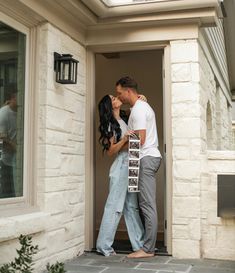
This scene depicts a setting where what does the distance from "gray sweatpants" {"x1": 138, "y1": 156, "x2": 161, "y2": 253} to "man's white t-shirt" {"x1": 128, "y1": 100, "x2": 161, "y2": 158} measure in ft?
0.25

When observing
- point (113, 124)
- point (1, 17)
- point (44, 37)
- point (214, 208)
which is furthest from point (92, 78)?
point (214, 208)

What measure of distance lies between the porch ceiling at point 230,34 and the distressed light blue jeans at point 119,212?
3.58m

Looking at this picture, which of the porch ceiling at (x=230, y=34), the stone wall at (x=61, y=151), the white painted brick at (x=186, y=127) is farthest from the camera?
the porch ceiling at (x=230, y=34)

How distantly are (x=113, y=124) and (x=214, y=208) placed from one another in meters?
1.34

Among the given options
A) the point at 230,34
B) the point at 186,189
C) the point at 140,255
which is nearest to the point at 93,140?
the point at 186,189

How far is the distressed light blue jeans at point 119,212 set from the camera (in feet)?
14.8

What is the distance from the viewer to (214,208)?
450 cm

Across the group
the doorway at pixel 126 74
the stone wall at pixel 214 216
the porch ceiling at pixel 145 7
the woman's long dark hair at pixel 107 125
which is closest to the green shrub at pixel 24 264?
the woman's long dark hair at pixel 107 125

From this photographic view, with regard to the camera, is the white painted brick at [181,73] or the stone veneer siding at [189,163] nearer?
the stone veneer siding at [189,163]

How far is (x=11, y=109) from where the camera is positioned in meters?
3.64

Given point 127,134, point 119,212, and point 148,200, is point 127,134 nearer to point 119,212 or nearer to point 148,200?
point 148,200

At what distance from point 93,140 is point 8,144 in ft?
4.63

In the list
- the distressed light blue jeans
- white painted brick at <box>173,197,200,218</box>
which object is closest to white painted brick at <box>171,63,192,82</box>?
the distressed light blue jeans

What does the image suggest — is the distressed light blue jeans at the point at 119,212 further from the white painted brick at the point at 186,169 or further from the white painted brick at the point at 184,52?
the white painted brick at the point at 184,52
